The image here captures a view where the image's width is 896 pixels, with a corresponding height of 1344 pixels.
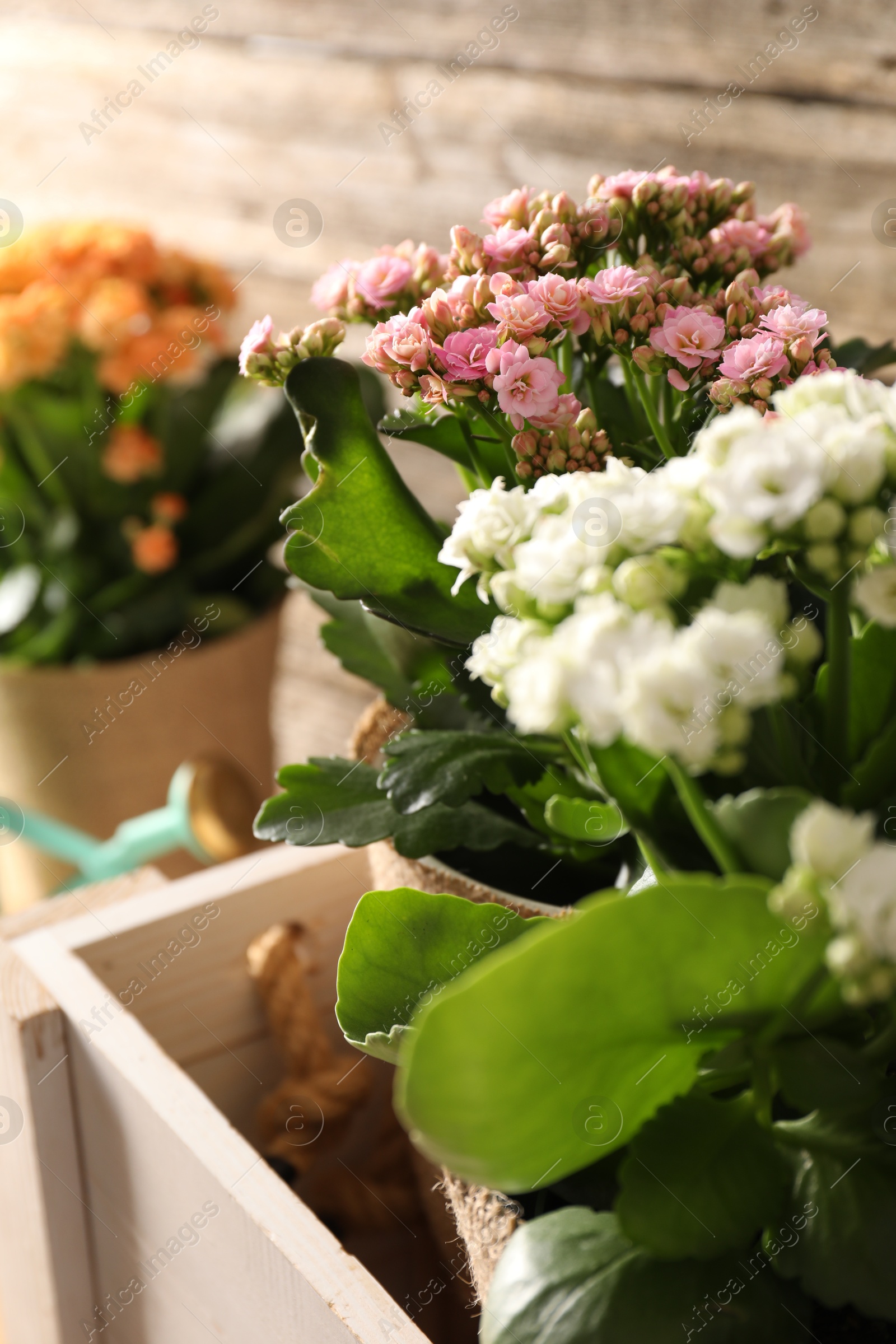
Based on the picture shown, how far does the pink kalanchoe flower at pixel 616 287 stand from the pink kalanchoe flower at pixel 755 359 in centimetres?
3

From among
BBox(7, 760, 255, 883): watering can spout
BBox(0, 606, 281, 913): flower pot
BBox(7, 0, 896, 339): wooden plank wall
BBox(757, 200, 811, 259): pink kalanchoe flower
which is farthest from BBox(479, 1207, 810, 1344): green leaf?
BBox(0, 606, 281, 913): flower pot

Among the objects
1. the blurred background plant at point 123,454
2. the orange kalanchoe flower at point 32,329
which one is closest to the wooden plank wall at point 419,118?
the blurred background plant at point 123,454

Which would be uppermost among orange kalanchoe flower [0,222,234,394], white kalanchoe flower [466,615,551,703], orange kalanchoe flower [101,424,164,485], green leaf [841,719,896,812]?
orange kalanchoe flower [0,222,234,394]

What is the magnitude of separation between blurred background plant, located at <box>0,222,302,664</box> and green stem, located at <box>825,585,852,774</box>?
0.81 metres

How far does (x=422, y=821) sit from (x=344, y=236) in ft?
2.74

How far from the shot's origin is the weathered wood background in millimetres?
682

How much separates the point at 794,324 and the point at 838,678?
0.11 meters

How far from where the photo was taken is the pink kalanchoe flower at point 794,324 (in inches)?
12.1

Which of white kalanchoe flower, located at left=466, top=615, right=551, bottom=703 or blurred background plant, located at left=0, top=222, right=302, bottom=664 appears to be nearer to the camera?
white kalanchoe flower, located at left=466, top=615, right=551, bottom=703

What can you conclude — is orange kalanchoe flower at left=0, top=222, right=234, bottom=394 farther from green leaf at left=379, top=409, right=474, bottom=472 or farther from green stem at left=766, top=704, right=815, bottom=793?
green stem at left=766, top=704, right=815, bottom=793

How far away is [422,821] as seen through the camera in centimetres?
36

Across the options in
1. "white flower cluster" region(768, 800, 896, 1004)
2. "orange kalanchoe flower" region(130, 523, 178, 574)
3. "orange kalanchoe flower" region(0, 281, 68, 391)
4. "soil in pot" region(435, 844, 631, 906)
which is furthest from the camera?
"orange kalanchoe flower" region(130, 523, 178, 574)

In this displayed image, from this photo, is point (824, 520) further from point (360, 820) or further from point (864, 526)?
point (360, 820)

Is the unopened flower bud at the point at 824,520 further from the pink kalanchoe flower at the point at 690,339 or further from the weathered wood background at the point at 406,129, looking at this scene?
the weathered wood background at the point at 406,129
